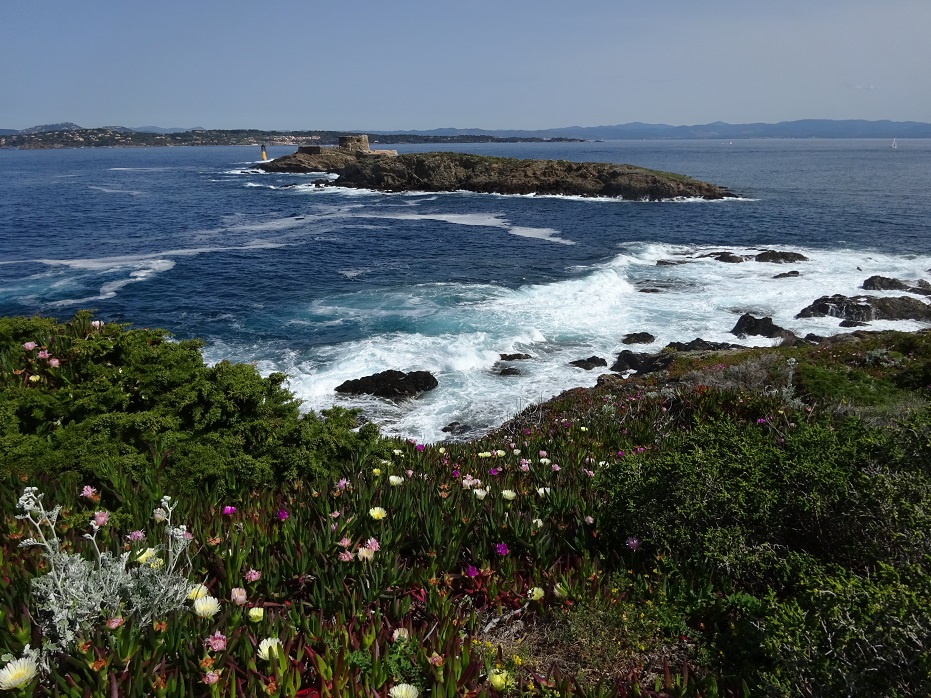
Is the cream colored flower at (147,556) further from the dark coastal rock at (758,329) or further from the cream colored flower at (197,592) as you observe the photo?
the dark coastal rock at (758,329)

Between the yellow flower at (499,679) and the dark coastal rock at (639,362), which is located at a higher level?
the yellow flower at (499,679)

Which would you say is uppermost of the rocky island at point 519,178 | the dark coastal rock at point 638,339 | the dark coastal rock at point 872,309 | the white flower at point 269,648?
the rocky island at point 519,178

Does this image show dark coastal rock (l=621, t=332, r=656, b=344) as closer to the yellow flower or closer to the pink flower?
the yellow flower

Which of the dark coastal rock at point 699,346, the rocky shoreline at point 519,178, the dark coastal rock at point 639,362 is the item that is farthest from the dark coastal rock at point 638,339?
the rocky shoreline at point 519,178

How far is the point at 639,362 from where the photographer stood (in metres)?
19.9

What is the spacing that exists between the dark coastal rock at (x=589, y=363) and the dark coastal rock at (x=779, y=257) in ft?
75.8

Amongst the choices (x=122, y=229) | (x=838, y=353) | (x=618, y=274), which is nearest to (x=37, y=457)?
(x=838, y=353)

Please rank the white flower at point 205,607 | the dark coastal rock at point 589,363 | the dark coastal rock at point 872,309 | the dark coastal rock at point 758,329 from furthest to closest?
1. the dark coastal rock at point 872,309
2. the dark coastal rock at point 758,329
3. the dark coastal rock at point 589,363
4. the white flower at point 205,607

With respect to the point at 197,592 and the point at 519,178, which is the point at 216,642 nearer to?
the point at 197,592

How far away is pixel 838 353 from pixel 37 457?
16.4 m

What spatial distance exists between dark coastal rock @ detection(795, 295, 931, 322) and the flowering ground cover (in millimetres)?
22669

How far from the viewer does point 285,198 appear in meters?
73.5

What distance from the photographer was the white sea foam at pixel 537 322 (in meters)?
17.9

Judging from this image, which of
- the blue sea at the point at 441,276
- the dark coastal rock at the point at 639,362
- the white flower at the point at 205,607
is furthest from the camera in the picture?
the blue sea at the point at 441,276
